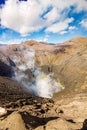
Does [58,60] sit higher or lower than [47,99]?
higher

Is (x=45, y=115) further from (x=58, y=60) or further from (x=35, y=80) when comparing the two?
(x=58, y=60)

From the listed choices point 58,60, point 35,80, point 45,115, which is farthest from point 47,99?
point 58,60

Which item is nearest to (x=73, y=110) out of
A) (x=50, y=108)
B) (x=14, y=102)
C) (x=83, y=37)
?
(x=50, y=108)

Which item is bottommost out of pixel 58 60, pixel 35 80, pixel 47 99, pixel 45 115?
pixel 45 115

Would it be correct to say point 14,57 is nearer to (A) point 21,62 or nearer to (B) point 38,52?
(A) point 21,62

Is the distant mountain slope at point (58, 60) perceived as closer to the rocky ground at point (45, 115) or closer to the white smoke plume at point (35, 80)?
the white smoke plume at point (35, 80)

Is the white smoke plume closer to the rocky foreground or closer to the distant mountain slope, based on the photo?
the distant mountain slope

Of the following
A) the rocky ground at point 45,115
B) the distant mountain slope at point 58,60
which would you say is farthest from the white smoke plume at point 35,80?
the rocky ground at point 45,115
